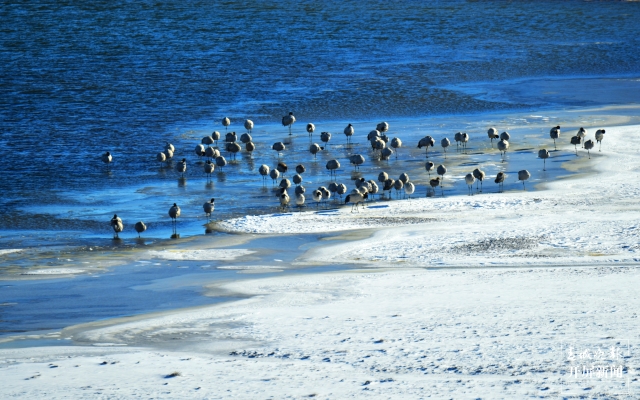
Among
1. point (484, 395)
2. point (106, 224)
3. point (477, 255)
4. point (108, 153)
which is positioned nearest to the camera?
point (484, 395)

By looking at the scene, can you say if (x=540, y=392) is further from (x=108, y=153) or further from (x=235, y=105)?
(x=235, y=105)

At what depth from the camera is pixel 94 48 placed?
181 ft

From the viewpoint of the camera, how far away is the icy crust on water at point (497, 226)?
59.4ft

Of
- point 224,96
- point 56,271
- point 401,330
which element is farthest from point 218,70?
point 401,330

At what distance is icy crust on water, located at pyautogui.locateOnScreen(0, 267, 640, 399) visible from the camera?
39.9ft

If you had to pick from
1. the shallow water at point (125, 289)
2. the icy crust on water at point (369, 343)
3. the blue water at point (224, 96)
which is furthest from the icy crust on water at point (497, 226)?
the blue water at point (224, 96)

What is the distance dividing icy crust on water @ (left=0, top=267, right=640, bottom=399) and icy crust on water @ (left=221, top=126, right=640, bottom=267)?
1526mm

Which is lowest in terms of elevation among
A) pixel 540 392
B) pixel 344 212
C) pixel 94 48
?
pixel 540 392

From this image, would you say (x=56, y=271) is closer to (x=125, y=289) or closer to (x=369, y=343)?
(x=125, y=289)

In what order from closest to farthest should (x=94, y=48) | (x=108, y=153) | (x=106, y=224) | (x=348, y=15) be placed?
(x=106, y=224) → (x=108, y=153) → (x=94, y=48) → (x=348, y=15)

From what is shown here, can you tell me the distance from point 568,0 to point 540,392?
71842 millimetres

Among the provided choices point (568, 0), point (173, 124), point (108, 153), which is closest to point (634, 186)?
point (108, 153)

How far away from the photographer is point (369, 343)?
13500 mm

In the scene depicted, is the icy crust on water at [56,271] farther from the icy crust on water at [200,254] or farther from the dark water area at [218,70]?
the dark water area at [218,70]
